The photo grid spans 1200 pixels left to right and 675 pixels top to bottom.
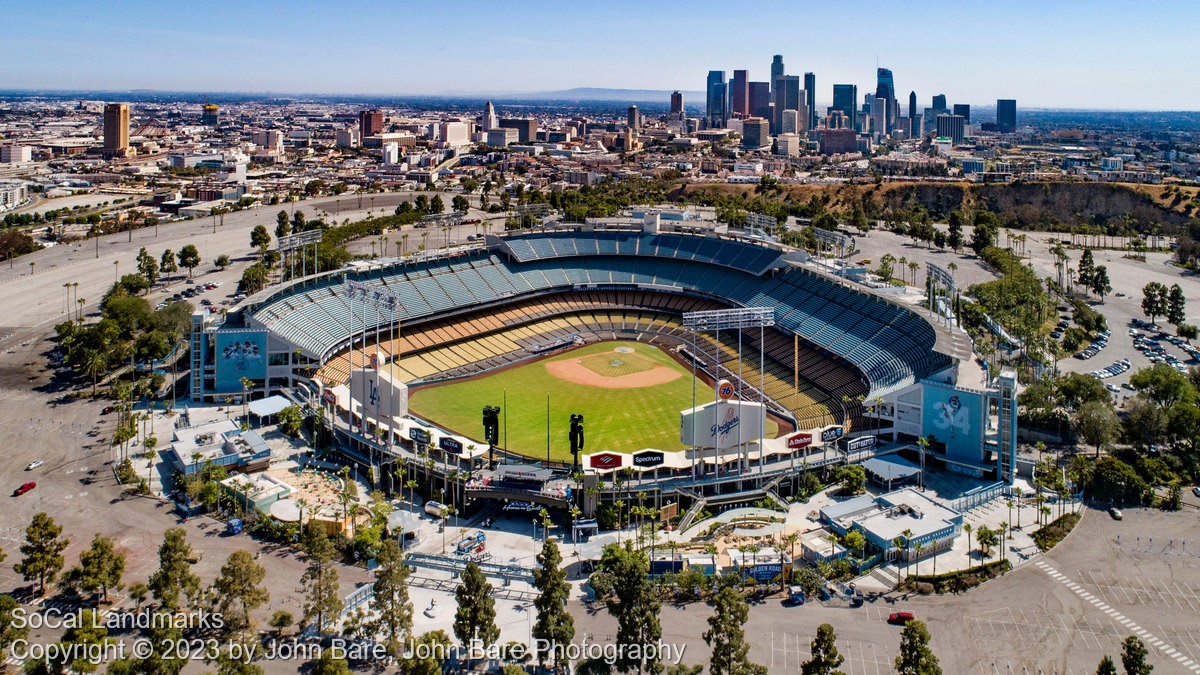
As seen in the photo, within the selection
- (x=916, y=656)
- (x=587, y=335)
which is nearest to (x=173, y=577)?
(x=916, y=656)

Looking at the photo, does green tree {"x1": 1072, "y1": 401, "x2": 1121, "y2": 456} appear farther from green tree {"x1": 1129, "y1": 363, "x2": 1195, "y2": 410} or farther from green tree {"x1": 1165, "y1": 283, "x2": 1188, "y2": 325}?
green tree {"x1": 1165, "y1": 283, "x2": 1188, "y2": 325}

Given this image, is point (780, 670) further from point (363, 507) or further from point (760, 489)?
point (363, 507)

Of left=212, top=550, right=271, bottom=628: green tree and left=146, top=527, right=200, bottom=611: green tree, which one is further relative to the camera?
left=146, top=527, right=200, bottom=611: green tree

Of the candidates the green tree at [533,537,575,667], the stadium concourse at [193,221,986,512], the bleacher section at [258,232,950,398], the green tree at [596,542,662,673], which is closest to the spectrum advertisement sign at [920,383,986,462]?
the stadium concourse at [193,221,986,512]

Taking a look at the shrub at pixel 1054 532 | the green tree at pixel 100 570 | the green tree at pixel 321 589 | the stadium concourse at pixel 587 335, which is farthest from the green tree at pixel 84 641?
the shrub at pixel 1054 532

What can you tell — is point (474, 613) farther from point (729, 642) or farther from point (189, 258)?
point (189, 258)

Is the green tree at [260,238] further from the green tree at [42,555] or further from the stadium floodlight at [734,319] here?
the green tree at [42,555]
